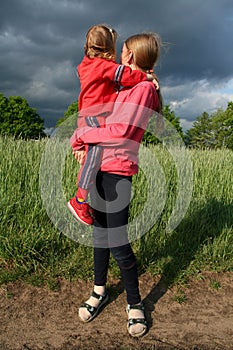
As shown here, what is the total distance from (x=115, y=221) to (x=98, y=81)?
78 centimetres

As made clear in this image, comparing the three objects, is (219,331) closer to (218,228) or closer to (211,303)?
(211,303)

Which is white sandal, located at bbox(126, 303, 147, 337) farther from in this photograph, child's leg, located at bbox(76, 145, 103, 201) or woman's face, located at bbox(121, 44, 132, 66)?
woman's face, located at bbox(121, 44, 132, 66)

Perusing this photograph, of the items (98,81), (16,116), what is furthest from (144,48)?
(16,116)

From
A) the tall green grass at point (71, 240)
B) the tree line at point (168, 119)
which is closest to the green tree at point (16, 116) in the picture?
the tree line at point (168, 119)

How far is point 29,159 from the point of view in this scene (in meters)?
3.68

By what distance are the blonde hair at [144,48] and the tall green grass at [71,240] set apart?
1573mm

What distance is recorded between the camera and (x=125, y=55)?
193 centimetres

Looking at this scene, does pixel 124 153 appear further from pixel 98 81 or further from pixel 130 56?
pixel 130 56

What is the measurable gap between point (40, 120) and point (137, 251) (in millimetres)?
22314

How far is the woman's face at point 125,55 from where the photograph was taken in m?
1.91

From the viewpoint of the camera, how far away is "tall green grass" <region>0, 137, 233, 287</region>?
8.65ft

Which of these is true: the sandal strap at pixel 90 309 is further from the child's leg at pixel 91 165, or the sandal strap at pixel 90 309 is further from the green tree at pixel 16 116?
the green tree at pixel 16 116

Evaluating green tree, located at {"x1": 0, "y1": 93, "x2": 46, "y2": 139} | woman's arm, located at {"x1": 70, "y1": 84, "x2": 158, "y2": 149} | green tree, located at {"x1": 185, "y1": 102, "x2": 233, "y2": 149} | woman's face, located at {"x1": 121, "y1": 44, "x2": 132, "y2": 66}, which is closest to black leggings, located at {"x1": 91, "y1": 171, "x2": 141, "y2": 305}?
woman's arm, located at {"x1": 70, "y1": 84, "x2": 158, "y2": 149}

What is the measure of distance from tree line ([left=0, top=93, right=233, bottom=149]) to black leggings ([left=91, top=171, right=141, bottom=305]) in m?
15.0
